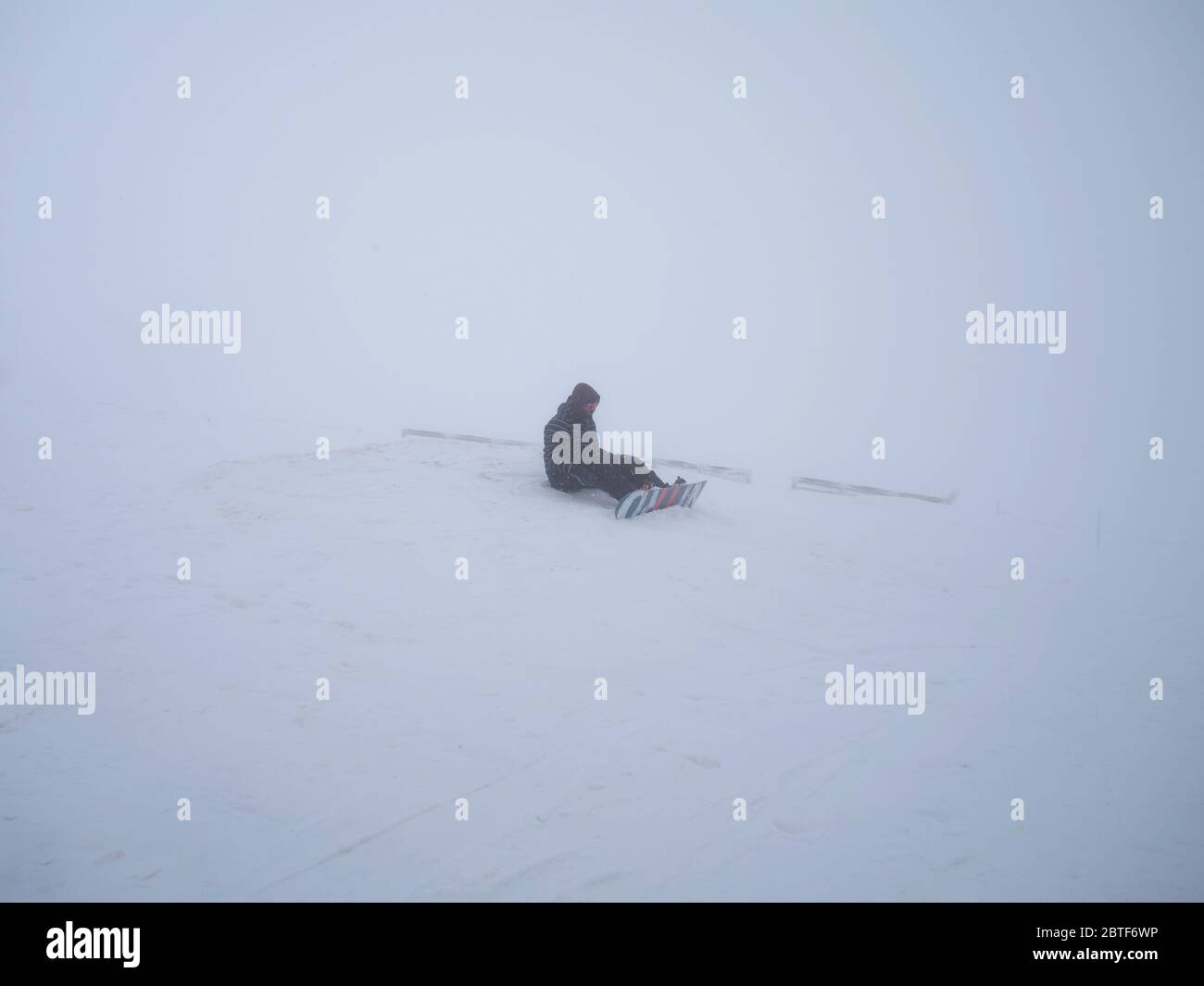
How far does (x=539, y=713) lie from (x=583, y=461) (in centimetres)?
414

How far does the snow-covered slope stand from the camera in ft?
11.3

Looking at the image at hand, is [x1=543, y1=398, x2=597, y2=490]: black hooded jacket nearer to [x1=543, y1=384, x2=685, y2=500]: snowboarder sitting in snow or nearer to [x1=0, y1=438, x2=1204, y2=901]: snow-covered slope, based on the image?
[x1=543, y1=384, x2=685, y2=500]: snowboarder sitting in snow

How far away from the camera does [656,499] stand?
8391mm

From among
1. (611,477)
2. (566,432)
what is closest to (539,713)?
(611,477)

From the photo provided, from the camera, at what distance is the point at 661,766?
13.8 ft

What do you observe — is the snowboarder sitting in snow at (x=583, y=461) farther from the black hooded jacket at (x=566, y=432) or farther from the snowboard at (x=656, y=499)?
the snowboard at (x=656, y=499)

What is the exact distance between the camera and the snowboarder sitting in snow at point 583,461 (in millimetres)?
8359

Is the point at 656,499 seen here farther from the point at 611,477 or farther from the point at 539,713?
the point at 539,713

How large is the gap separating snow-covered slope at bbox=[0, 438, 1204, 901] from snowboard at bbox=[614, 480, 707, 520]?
326 millimetres

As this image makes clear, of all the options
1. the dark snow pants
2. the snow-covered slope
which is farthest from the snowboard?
the snow-covered slope
